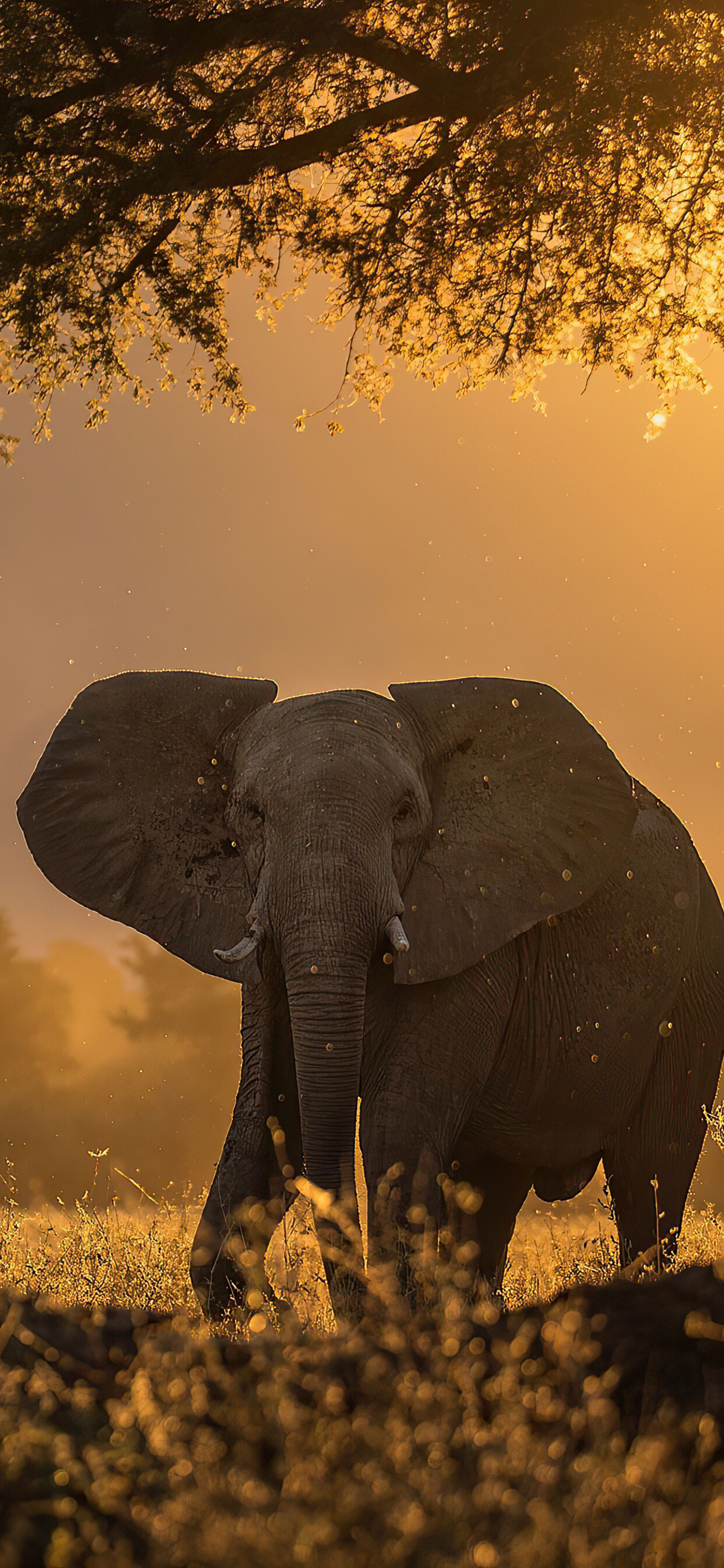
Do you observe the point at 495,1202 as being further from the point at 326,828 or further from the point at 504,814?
the point at 326,828

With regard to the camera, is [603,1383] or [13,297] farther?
[13,297]

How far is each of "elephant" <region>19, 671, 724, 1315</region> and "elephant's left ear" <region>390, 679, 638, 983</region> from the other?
16 mm

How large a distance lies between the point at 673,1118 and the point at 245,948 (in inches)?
176

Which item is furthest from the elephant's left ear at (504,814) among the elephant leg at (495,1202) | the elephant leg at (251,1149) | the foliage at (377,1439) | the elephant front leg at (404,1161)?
the foliage at (377,1439)

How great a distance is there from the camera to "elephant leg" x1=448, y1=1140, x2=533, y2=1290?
908 centimetres

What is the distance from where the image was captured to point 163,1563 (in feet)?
6.87

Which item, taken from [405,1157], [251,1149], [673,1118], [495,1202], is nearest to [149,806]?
[251,1149]

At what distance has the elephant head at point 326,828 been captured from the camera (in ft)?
20.6

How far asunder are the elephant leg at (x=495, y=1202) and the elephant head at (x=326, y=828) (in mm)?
2741

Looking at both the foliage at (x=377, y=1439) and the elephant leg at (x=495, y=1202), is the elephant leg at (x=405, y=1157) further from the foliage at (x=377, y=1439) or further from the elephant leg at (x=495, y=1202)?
the foliage at (x=377, y=1439)

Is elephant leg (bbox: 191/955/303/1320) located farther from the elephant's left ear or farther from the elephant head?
the elephant's left ear

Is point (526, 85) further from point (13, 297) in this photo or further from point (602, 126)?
point (13, 297)

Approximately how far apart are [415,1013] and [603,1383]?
14.5 feet

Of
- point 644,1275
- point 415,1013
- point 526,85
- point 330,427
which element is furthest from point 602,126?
point 644,1275
